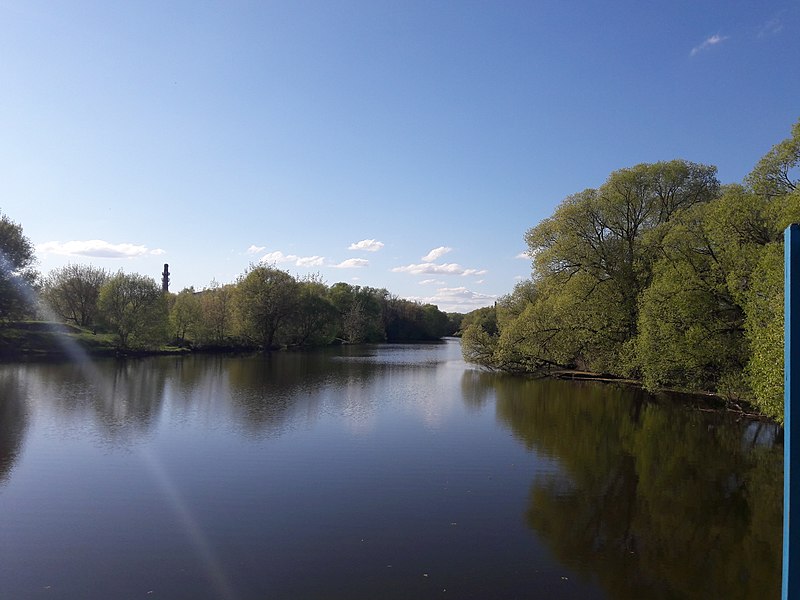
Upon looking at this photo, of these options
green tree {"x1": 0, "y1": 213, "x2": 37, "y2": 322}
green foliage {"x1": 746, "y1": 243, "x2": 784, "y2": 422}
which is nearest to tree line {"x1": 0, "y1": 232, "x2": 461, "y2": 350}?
green tree {"x1": 0, "y1": 213, "x2": 37, "y2": 322}

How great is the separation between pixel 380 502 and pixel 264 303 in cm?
5907

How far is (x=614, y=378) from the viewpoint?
35.6 m

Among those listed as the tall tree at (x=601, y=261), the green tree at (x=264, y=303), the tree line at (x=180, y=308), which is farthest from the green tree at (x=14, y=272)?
the tall tree at (x=601, y=261)

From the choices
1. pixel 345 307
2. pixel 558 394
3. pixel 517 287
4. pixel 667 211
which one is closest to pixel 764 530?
pixel 558 394

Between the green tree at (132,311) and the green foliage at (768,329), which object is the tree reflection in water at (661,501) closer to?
the green foliage at (768,329)

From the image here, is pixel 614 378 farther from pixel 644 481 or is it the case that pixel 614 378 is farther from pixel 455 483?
pixel 455 483

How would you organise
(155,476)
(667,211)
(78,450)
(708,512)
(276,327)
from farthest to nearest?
(276,327)
(667,211)
(78,450)
(155,476)
(708,512)

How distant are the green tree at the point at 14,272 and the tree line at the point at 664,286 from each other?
36.9m

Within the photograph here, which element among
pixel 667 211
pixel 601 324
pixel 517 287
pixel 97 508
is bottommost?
pixel 97 508

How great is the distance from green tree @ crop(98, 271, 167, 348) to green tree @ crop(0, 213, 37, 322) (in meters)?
7.05

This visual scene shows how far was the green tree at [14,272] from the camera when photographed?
149 feet

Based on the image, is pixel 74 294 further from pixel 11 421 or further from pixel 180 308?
pixel 11 421

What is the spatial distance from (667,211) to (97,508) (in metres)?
34.0

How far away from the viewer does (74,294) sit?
211 ft
